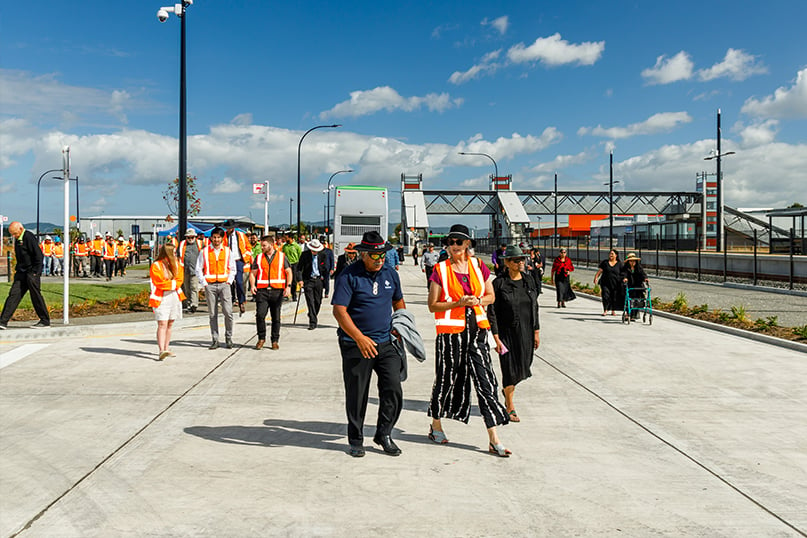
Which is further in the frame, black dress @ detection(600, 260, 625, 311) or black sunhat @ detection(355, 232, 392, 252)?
black dress @ detection(600, 260, 625, 311)

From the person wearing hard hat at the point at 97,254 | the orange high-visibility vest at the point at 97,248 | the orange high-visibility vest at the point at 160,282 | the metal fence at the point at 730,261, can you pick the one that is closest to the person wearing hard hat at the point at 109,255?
the person wearing hard hat at the point at 97,254

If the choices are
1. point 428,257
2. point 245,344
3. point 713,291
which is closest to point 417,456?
point 245,344

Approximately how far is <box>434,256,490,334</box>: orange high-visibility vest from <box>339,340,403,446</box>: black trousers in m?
0.48

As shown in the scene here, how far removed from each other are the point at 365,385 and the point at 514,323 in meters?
1.75

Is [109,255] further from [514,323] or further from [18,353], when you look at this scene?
[514,323]

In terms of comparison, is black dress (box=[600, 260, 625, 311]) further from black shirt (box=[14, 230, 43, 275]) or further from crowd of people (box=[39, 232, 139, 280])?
crowd of people (box=[39, 232, 139, 280])

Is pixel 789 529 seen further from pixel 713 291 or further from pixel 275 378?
pixel 713 291

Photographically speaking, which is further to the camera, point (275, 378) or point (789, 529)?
point (275, 378)

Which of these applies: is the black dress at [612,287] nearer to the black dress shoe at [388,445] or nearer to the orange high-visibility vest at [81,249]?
the black dress shoe at [388,445]

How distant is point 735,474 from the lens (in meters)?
5.26

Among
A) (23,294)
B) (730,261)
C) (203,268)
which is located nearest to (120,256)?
(23,294)

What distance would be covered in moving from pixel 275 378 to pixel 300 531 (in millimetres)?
4963

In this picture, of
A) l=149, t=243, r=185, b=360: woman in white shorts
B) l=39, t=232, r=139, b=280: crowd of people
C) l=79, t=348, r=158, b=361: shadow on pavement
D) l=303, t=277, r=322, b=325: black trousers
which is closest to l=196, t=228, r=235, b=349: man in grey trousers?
l=149, t=243, r=185, b=360: woman in white shorts

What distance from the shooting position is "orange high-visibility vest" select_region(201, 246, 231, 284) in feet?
36.9
